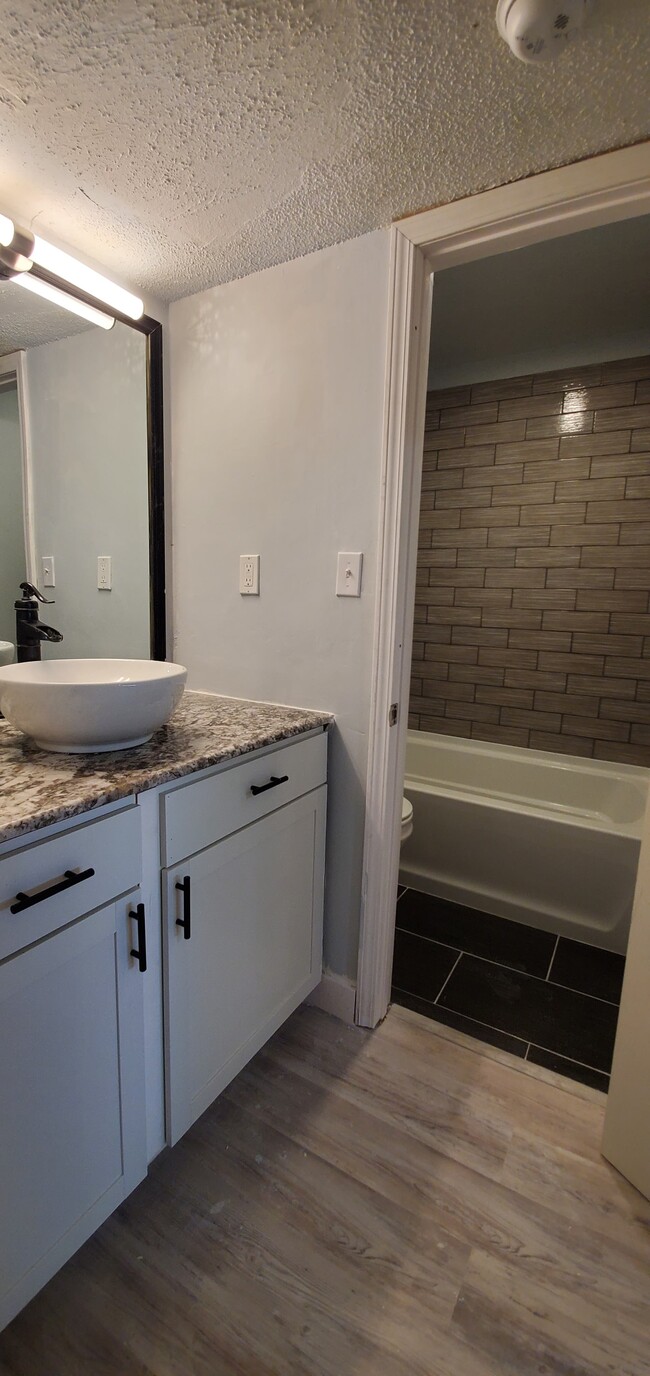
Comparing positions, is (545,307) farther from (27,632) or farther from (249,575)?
(27,632)

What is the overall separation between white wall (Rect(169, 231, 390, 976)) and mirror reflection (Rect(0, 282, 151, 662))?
0.43 feet

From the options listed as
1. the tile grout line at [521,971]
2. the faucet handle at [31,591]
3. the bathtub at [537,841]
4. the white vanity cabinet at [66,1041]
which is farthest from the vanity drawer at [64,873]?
the bathtub at [537,841]

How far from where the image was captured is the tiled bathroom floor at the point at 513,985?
4.98 feet

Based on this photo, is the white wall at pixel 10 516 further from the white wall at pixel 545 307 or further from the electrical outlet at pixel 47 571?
the white wall at pixel 545 307

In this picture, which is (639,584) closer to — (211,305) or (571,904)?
(571,904)

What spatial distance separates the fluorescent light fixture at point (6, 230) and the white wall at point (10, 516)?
11.3 inches

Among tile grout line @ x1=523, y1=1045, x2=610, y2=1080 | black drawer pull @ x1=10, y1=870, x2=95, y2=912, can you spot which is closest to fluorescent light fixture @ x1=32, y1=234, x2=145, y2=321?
black drawer pull @ x1=10, y1=870, x2=95, y2=912

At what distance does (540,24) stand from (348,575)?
928mm

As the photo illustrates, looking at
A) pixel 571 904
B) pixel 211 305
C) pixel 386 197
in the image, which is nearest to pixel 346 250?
pixel 386 197

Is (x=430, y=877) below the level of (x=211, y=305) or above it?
below

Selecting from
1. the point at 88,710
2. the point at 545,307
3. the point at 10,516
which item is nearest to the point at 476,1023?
the point at 88,710

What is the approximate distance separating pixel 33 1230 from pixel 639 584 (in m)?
2.62

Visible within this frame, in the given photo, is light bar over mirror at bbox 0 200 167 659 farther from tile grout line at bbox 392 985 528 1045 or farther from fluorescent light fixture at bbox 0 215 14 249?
tile grout line at bbox 392 985 528 1045

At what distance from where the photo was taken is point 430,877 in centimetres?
228
